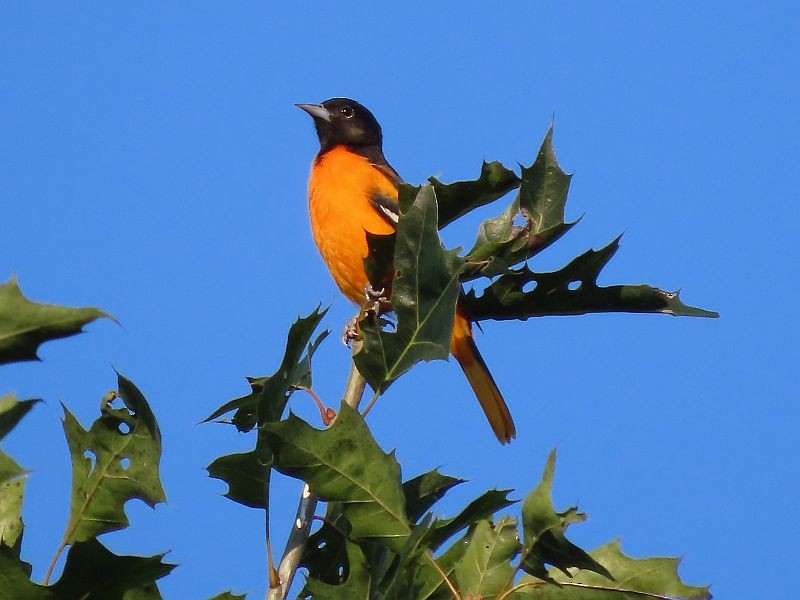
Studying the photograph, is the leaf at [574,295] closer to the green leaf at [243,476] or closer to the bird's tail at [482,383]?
the green leaf at [243,476]

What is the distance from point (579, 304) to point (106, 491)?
1314 mm

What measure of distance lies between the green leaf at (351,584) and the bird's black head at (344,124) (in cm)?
528

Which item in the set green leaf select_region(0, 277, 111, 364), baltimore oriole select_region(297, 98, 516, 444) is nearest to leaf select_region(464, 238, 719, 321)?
green leaf select_region(0, 277, 111, 364)

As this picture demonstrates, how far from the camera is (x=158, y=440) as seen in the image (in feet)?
7.41

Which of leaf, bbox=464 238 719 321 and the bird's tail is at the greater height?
the bird's tail

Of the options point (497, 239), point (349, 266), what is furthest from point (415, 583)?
point (349, 266)

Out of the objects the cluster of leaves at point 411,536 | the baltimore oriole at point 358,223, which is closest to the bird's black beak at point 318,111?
the baltimore oriole at point 358,223

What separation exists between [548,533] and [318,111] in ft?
19.3

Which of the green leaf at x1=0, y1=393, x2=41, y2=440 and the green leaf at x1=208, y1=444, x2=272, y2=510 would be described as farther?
the green leaf at x1=208, y1=444, x2=272, y2=510

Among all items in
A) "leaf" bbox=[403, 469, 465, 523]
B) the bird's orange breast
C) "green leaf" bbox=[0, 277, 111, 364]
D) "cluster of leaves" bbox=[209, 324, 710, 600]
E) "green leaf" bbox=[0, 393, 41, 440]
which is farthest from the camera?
the bird's orange breast

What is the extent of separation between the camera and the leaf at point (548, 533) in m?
1.93

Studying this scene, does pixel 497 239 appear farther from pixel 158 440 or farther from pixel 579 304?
pixel 158 440

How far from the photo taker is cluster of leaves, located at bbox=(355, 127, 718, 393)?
2398 millimetres

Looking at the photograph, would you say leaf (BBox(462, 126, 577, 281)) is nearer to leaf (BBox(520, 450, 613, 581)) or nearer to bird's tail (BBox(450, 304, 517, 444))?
leaf (BBox(520, 450, 613, 581))
